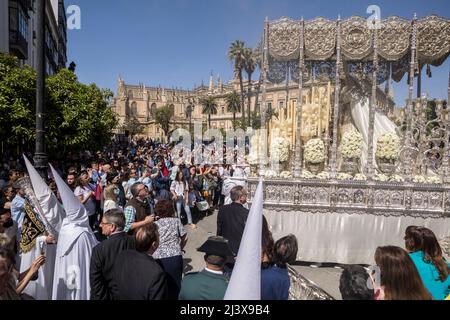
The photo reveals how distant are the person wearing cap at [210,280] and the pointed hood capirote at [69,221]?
1.96m

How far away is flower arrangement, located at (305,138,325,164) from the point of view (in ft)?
28.9

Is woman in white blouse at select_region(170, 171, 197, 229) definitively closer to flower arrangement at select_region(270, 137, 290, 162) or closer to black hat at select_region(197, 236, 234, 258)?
flower arrangement at select_region(270, 137, 290, 162)

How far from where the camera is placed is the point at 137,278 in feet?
10.0

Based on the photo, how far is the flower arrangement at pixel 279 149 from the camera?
8952 millimetres

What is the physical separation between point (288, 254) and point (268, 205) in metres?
4.69

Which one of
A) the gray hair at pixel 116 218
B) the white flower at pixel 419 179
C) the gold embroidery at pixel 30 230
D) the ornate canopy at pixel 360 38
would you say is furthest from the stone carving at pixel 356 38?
the gold embroidery at pixel 30 230

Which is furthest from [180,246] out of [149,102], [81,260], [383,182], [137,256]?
[149,102]

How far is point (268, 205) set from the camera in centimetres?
802

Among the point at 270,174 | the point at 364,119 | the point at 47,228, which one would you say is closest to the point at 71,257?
the point at 47,228

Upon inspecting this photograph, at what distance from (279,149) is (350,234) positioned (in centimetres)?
264

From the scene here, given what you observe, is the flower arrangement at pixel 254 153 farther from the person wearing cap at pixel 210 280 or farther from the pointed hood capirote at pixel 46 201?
the person wearing cap at pixel 210 280
